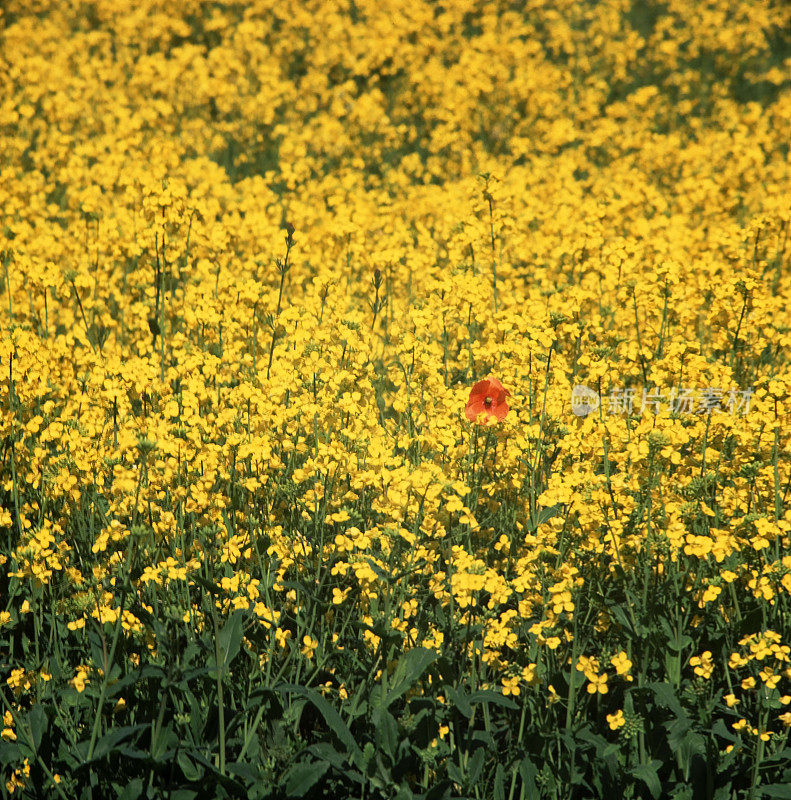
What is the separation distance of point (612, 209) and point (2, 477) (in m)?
4.62

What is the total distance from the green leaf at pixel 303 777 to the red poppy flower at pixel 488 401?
1551 millimetres

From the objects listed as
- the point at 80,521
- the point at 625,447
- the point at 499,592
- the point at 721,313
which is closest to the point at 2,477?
the point at 80,521

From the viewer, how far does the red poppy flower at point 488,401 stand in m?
3.91

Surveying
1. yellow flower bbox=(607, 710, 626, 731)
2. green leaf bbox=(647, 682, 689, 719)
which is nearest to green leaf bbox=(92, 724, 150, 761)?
yellow flower bbox=(607, 710, 626, 731)

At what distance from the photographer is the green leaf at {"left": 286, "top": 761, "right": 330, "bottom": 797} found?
2920 millimetres

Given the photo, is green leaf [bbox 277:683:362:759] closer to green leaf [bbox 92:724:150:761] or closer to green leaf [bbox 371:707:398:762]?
green leaf [bbox 371:707:398:762]

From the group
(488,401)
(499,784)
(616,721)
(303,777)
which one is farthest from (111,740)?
(488,401)

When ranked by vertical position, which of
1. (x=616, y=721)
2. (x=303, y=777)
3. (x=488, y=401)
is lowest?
(x=303, y=777)

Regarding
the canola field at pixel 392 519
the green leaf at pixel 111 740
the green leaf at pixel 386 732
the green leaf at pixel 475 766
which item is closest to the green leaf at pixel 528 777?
the canola field at pixel 392 519

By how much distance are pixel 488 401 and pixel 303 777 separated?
170cm

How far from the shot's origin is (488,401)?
3943 mm

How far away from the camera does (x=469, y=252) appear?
6.19m

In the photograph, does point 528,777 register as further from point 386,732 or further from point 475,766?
point 386,732

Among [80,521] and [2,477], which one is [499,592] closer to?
[80,521]
